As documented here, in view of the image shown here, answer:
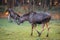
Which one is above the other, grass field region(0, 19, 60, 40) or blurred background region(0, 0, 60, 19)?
blurred background region(0, 0, 60, 19)

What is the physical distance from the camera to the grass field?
193 inches

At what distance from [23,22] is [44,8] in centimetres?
36

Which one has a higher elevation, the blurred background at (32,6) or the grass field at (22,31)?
the blurred background at (32,6)

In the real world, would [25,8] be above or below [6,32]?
above

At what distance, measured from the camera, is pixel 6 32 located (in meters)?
4.92

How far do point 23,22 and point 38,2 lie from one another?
1.16ft

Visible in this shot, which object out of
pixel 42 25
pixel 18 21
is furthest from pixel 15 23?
pixel 42 25

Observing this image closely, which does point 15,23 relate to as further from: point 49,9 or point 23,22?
point 49,9

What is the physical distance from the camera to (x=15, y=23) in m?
4.94

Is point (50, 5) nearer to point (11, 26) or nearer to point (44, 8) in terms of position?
point (44, 8)

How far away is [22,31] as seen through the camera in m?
4.93

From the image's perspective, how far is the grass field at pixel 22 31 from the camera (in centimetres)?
489

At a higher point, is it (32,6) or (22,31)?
(32,6)

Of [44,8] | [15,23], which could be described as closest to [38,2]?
[44,8]
